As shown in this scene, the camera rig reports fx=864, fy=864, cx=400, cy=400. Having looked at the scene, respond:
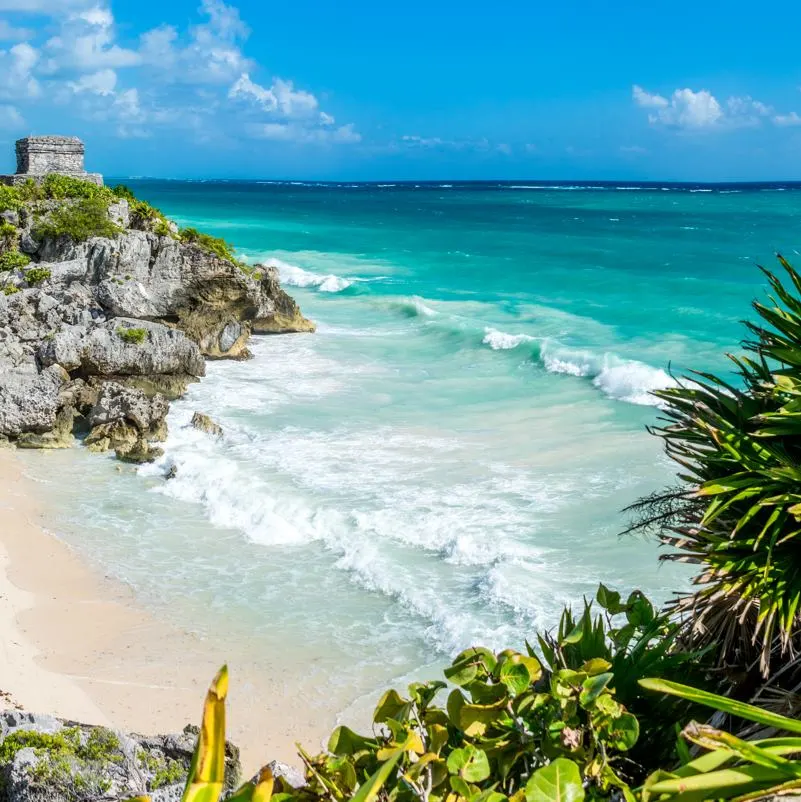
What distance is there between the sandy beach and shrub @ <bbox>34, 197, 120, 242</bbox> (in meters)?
13.6

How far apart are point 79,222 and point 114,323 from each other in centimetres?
587

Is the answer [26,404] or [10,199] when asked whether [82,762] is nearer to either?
[26,404]

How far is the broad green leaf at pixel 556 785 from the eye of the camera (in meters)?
2.58

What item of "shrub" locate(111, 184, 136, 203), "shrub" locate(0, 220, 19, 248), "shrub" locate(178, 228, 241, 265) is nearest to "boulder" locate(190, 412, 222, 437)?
"shrub" locate(178, 228, 241, 265)

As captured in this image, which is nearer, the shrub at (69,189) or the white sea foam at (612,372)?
the white sea foam at (612,372)

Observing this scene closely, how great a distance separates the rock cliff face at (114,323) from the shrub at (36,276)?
0.9 inches

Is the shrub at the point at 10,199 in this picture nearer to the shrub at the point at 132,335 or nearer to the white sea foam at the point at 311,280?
the shrub at the point at 132,335

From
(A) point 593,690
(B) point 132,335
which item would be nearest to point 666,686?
(A) point 593,690

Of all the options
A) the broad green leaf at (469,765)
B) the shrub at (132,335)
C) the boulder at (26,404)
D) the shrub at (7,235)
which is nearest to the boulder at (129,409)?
the boulder at (26,404)

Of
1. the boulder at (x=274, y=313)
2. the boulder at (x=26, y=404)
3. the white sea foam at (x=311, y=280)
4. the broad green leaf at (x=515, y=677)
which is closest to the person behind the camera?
the broad green leaf at (x=515, y=677)

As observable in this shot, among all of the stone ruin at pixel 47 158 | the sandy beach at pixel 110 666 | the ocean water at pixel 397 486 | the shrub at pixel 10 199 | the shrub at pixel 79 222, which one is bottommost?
the sandy beach at pixel 110 666

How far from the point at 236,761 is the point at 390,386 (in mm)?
14656

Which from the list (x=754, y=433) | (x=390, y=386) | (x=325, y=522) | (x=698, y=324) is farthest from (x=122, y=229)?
(x=754, y=433)

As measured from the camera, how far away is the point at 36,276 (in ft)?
68.3
